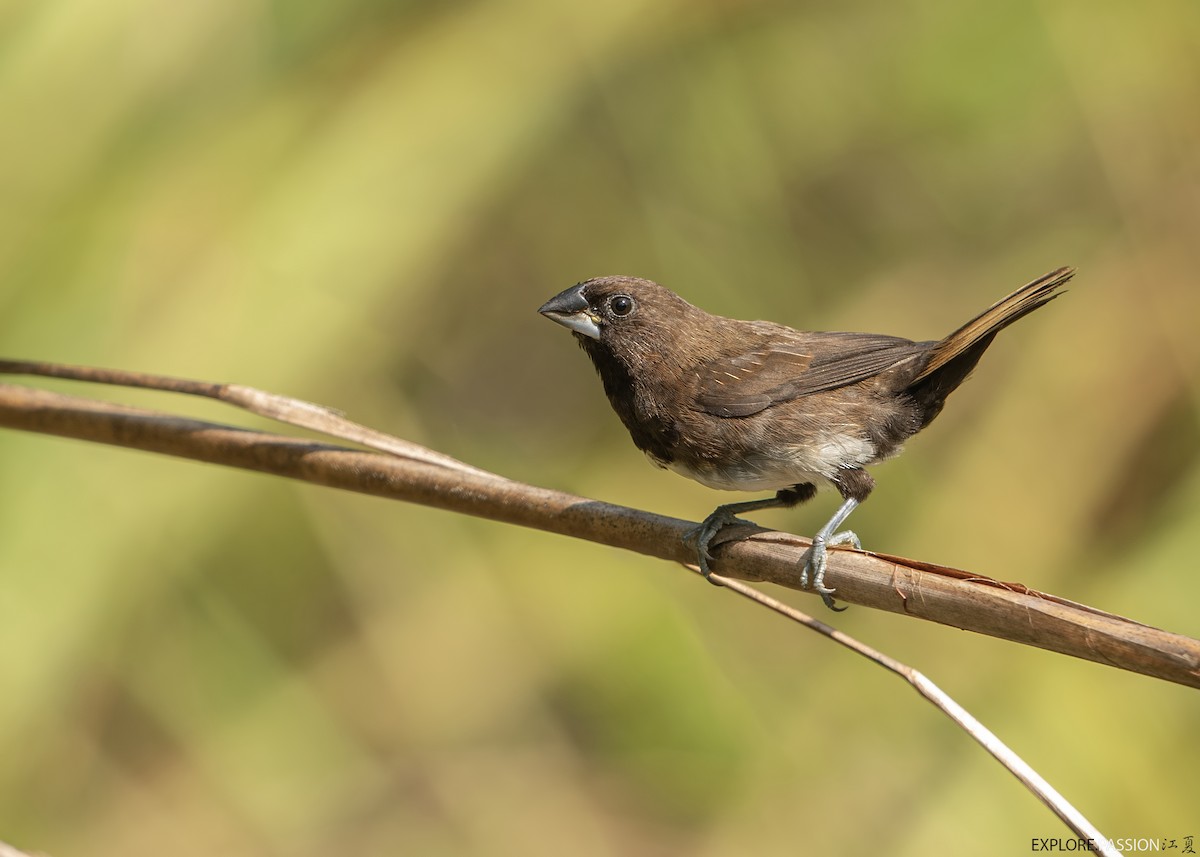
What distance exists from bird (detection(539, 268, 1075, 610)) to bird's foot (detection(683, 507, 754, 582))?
0.51 feet

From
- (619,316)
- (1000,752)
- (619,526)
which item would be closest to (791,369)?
(619,316)

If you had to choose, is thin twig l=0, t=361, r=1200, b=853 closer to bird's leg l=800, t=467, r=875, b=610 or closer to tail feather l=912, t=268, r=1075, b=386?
bird's leg l=800, t=467, r=875, b=610

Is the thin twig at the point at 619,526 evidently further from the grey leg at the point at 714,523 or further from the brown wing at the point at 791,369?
the brown wing at the point at 791,369

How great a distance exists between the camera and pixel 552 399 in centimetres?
421

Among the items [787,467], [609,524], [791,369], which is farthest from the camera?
[791,369]

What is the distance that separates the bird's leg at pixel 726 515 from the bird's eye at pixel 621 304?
0.61 m

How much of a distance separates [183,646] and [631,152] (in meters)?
2.25

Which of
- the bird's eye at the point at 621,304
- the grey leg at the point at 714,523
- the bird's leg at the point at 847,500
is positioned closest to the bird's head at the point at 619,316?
the bird's eye at the point at 621,304

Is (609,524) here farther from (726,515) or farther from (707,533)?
(726,515)

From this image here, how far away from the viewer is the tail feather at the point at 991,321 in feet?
7.98

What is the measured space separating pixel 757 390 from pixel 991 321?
65cm

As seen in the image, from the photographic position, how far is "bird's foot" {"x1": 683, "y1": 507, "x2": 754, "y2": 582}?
7.09 feet

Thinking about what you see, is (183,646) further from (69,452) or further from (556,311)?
(556,311)

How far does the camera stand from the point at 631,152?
13.4ft
